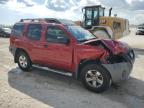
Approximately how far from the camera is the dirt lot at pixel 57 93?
582 cm

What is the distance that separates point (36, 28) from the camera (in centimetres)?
836

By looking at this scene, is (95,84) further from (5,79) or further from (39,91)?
(5,79)

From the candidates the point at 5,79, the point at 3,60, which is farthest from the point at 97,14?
the point at 5,79

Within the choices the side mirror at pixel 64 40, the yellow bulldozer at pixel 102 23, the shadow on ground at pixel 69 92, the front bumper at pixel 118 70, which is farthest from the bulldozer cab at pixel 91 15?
the front bumper at pixel 118 70

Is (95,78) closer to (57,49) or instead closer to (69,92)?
(69,92)

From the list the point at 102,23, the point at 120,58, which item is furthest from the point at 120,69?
the point at 102,23

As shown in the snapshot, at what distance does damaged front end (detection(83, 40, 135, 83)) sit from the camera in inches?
253

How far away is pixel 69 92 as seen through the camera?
6.68 meters

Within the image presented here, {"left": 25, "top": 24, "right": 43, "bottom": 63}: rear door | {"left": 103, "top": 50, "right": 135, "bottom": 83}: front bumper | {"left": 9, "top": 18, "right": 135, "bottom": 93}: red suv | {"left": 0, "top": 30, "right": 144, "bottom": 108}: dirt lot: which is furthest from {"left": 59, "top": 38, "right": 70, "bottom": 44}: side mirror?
{"left": 103, "top": 50, "right": 135, "bottom": 83}: front bumper

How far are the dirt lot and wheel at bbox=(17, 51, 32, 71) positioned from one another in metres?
0.26

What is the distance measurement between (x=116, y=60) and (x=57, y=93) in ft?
6.01

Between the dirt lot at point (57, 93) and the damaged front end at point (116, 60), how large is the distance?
1.83ft

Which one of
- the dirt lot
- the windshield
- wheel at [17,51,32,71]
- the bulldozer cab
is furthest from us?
the bulldozer cab

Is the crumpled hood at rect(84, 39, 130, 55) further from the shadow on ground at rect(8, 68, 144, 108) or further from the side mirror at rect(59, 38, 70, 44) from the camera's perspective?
the shadow on ground at rect(8, 68, 144, 108)
